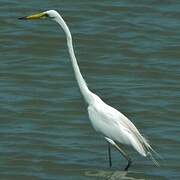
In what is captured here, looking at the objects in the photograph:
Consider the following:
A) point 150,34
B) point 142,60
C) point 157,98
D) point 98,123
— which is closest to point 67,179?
point 98,123

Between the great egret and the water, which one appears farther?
the water

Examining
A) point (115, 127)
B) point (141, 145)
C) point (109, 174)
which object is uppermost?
point (115, 127)

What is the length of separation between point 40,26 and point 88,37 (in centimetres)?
81

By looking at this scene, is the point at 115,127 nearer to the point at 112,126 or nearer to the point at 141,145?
the point at 112,126

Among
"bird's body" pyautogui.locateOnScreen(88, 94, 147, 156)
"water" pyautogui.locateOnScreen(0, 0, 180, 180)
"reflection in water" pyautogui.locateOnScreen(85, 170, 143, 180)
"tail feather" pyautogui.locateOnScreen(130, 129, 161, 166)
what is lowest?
"reflection in water" pyautogui.locateOnScreen(85, 170, 143, 180)

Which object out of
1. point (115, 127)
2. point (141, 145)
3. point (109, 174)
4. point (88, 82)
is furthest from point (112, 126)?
point (88, 82)

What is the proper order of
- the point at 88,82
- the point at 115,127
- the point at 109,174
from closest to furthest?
the point at 115,127 < the point at 109,174 < the point at 88,82

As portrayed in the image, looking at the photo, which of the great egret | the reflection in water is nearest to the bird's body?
the great egret

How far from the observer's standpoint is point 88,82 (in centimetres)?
1159

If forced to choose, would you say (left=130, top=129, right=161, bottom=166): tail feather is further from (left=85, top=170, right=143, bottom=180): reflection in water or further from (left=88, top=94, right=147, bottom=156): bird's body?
(left=85, top=170, right=143, bottom=180): reflection in water

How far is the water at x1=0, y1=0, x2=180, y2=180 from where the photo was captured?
30.8 ft

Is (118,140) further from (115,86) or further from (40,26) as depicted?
(40,26)

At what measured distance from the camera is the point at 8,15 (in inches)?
536

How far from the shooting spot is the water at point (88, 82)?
30.8ft
